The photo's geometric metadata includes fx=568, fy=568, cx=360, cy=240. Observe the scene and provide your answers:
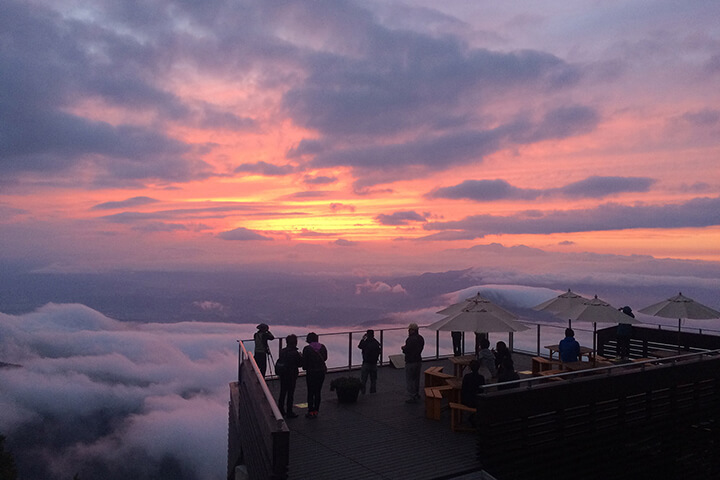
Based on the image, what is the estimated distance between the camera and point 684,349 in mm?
21219

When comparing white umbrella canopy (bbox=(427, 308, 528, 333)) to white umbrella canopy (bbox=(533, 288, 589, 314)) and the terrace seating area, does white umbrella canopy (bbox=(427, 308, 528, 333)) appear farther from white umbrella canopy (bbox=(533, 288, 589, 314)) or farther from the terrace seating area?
white umbrella canopy (bbox=(533, 288, 589, 314))

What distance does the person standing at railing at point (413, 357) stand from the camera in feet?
46.2

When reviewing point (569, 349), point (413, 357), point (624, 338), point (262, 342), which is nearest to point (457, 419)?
point (413, 357)

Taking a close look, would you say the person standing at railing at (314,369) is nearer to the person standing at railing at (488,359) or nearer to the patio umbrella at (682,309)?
the person standing at railing at (488,359)

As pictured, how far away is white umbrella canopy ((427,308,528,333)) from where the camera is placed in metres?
13.7

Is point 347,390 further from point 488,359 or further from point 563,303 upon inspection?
point 563,303

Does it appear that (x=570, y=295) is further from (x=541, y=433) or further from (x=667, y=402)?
(x=541, y=433)

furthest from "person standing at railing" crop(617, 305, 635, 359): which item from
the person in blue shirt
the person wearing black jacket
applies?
the person wearing black jacket

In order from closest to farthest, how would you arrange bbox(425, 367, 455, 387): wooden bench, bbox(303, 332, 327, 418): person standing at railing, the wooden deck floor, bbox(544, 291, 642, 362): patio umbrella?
1. the wooden deck floor
2. bbox(303, 332, 327, 418): person standing at railing
3. bbox(425, 367, 455, 387): wooden bench
4. bbox(544, 291, 642, 362): patio umbrella

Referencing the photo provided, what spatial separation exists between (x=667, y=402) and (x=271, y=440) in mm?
10058

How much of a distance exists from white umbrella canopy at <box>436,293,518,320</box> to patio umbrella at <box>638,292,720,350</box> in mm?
6108

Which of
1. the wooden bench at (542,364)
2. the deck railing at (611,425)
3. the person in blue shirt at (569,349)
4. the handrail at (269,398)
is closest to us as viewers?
the handrail at (269,398)

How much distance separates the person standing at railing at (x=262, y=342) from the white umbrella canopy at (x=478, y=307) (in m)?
4.88

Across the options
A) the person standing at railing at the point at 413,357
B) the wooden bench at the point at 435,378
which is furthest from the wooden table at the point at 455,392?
the person standing at railing at the point at 413,357
